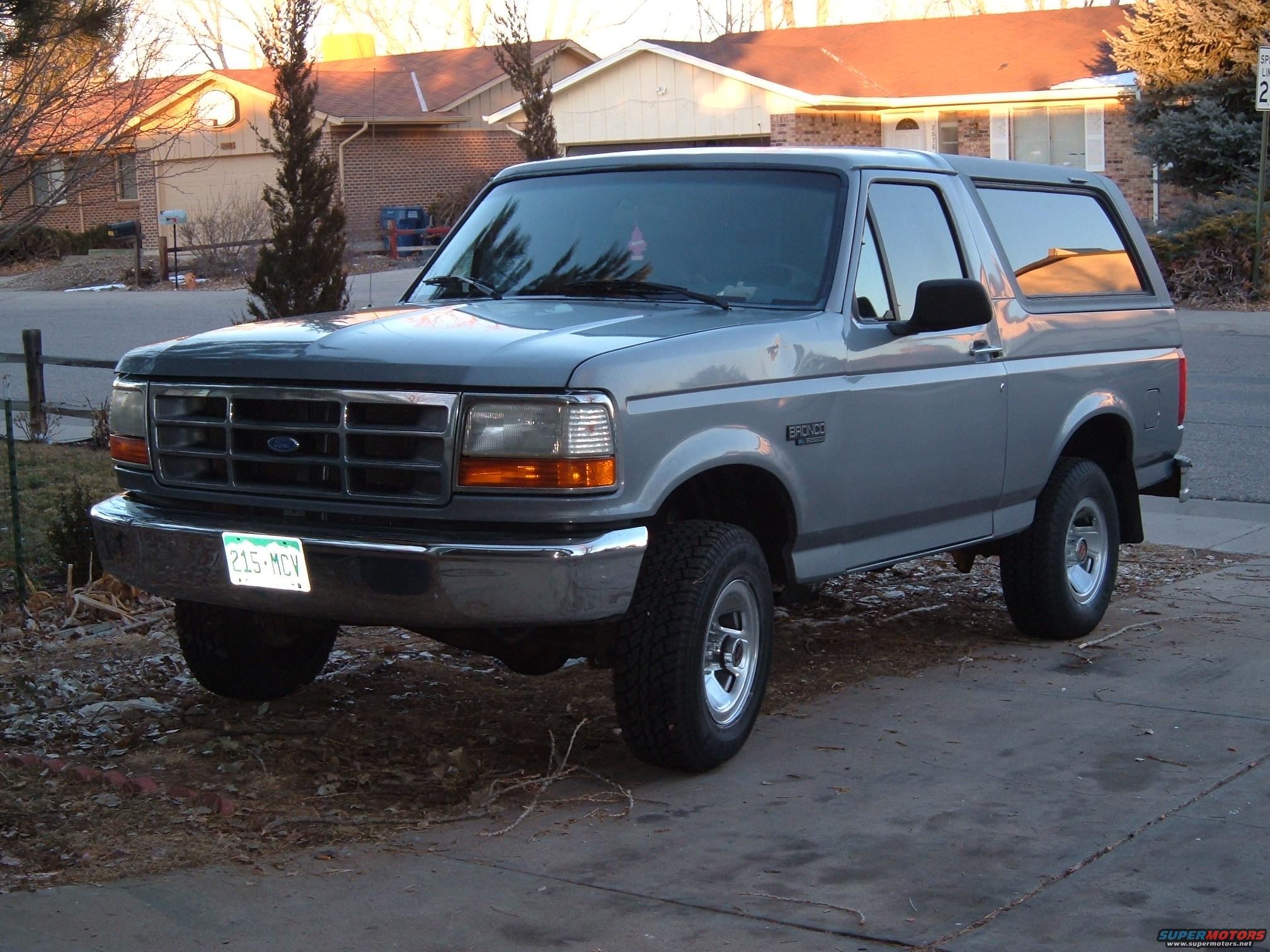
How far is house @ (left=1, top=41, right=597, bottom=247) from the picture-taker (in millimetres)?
38531

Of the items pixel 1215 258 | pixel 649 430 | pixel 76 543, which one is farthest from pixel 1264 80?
pixel 649 430

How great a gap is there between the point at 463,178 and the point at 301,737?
36876 mm

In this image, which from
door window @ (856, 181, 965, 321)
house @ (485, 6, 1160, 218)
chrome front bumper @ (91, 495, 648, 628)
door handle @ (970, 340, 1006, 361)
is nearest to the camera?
chrome front bumper @ (91, 495, 648, 628)

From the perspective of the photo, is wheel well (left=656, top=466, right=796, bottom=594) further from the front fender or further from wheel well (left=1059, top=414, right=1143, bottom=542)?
wheel well (left=1059, top=414, right=1143, bottom=542)

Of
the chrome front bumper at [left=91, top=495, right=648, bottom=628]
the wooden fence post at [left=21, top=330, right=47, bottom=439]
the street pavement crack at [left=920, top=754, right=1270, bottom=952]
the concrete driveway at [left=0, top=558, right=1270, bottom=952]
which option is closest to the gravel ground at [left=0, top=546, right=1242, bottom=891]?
the concrete driveway at [left=0, top=558, right=1270, bottom=952]

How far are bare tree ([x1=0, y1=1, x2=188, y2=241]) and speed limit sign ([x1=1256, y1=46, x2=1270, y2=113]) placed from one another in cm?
1471

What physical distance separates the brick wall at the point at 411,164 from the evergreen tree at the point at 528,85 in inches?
800

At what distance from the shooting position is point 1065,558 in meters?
6.82

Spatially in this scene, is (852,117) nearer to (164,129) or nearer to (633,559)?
(164,129)

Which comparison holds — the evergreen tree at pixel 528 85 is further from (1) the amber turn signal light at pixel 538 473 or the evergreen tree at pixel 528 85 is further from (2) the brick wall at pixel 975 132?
(2) the brick wall at pixel 975 132

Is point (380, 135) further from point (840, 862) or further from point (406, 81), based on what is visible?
point (840, 862)

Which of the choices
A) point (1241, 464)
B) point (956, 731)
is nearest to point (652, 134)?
point (1241, 464)

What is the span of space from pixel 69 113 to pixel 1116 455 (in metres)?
5.95

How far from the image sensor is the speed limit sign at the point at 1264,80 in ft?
64.4
